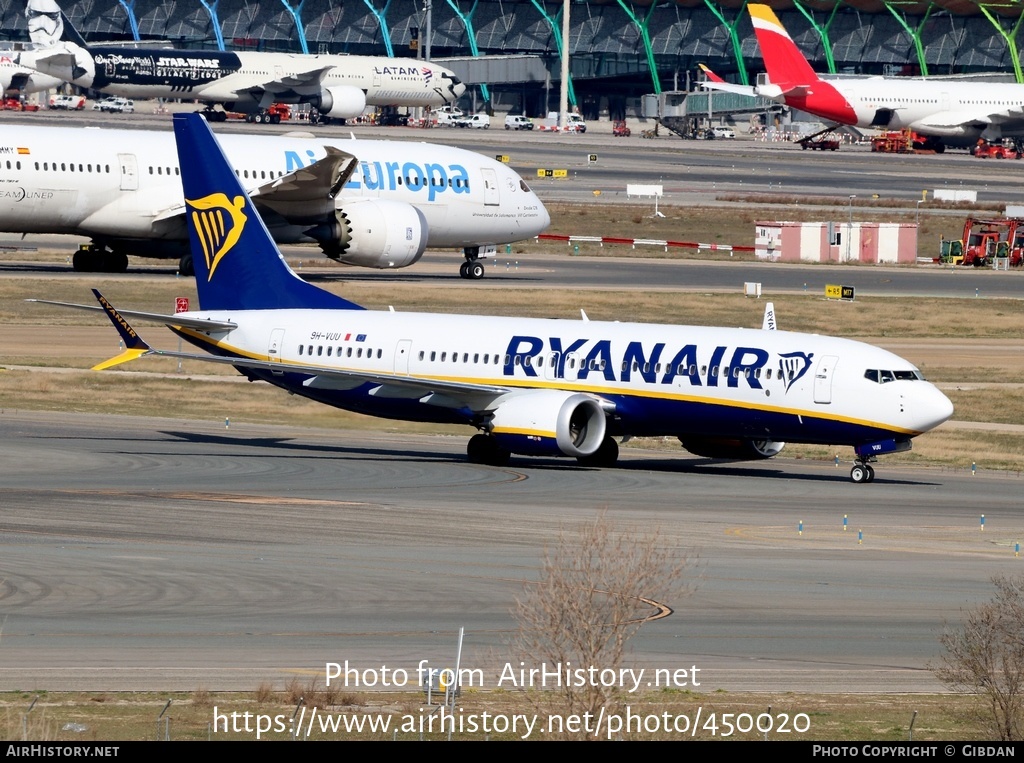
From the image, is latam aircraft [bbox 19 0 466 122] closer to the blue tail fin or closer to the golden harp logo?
the blue tail fin

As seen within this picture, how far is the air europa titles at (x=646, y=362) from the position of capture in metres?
40.1

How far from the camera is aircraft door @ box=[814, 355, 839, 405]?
39.4 meters

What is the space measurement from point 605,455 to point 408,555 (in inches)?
498

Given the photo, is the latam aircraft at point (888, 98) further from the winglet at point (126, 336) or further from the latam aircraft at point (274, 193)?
the winglet at point (126, 336)

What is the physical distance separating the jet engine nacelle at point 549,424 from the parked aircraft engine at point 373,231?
34195mm

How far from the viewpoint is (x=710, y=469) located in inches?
1732

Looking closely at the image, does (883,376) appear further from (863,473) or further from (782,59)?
(782,59)

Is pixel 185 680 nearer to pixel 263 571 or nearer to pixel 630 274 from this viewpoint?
pixel 263 571

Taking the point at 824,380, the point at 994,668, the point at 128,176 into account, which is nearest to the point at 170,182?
the point at 128,176

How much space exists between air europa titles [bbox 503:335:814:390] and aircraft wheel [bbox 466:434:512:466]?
5.53ft

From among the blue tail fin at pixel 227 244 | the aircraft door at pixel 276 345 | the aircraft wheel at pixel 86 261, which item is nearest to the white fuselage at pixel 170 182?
the aircraft wheel at pixel 86 261

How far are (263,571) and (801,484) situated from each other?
16274mm

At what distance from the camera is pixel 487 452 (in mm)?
42438
